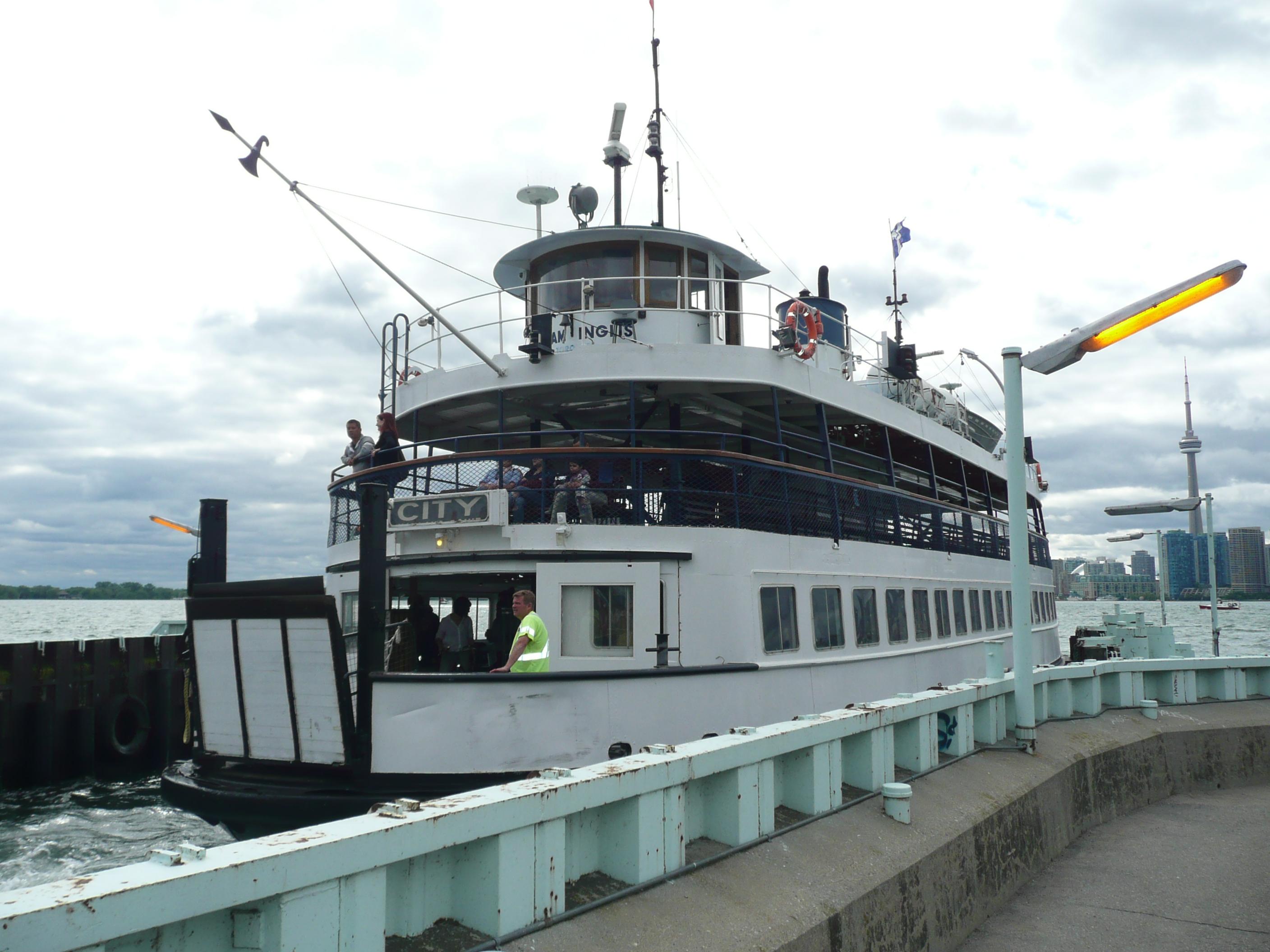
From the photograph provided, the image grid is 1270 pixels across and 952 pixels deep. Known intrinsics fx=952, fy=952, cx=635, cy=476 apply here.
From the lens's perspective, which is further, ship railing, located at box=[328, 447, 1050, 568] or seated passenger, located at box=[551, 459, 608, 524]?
ship railing, located at box=[328, 447, 1050, 568]

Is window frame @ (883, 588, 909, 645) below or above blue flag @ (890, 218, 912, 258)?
below

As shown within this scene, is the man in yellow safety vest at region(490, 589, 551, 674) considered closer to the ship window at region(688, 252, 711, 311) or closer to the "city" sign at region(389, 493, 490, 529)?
the "city" sign at region(389, 493, 490, 529)

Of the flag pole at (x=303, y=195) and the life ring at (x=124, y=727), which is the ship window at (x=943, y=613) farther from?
the life ring at (x=124, y=727)

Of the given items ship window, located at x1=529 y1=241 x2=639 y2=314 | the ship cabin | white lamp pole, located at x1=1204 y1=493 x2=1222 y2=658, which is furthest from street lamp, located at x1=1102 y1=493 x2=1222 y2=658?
ship window, located at x1=529 y1=241 x2=639 y2=314

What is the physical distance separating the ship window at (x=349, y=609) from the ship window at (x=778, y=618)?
4856 mm

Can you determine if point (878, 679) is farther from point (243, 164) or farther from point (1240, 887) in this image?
point (243, 164)

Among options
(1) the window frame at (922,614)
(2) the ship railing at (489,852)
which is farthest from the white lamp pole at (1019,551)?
(1) the window frame at (922,614)

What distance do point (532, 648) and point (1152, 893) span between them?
16.7 ft

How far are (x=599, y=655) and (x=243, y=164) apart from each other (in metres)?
6.79

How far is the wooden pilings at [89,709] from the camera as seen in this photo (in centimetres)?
1716

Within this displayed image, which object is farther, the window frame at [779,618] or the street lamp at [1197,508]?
the street lamp at [1197,508]

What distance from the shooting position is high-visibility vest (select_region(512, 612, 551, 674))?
8625mm

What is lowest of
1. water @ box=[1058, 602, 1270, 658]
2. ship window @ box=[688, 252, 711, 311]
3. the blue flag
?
water @ box=[1058, 602, 1270, 658]

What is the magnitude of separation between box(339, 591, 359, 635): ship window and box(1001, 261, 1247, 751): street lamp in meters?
7.41
